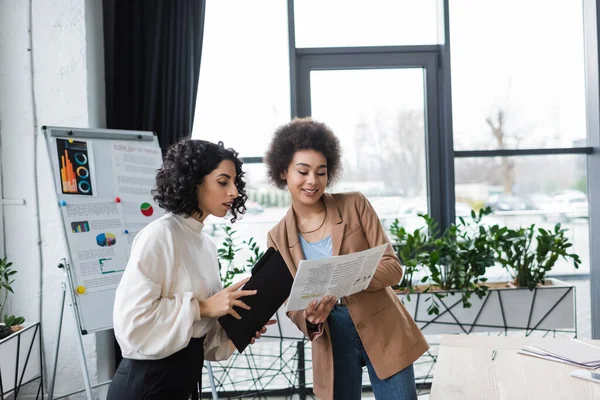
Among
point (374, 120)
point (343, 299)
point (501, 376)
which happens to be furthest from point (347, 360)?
point (374, 120)

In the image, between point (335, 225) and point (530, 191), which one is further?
point (530, 191)

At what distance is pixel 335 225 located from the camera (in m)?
1.85

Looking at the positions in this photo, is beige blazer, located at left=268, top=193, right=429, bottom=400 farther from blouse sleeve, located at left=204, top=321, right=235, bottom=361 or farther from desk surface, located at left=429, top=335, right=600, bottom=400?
blouse sleeve, located at left=204, top=321, right=235, bottom=361

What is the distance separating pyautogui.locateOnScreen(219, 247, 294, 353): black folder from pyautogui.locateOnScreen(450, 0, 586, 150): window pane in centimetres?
219

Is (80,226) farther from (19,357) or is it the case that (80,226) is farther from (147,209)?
(19,357)

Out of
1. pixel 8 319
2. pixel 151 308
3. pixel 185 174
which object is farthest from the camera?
pixel 8 319

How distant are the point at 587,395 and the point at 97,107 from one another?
2678 millimetres

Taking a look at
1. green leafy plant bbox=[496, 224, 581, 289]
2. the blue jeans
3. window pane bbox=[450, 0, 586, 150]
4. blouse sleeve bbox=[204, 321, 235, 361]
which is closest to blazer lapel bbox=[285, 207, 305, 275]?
the blue jeans

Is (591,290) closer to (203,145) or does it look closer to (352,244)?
(352,244)

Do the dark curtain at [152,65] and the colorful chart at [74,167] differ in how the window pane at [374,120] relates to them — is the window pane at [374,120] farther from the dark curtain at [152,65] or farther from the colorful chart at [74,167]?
the colorful chart at [74,167]

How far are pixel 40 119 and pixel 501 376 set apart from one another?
251 cm

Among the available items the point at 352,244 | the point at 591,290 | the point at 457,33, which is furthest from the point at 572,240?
the point at 352,244

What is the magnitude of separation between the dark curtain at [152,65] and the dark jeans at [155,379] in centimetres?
190

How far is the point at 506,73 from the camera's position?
3443mm
